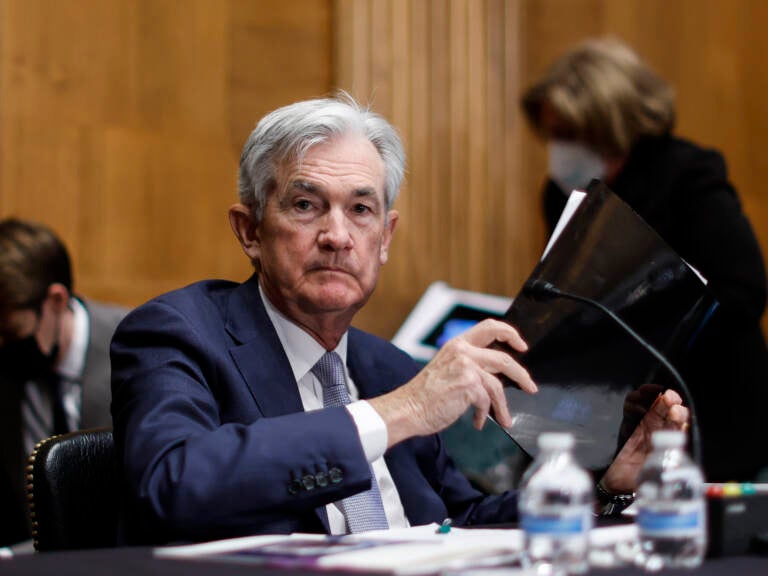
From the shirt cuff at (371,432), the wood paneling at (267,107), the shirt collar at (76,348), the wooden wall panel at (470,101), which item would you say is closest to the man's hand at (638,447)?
the shirt cuff at (371,432)

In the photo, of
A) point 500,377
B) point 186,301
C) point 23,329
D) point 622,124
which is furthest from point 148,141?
point 500,377

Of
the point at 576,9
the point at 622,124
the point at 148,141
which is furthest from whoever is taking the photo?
the point at 576,9

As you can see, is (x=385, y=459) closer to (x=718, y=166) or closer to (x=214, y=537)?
(x=214, y=537)

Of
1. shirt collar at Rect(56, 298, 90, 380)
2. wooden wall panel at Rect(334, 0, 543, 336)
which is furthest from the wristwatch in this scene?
wooden wall panel at Rect(334, 0, 543, 336)

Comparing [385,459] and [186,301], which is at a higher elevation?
[186,301]

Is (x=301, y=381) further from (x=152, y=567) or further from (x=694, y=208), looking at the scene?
(x=694, y=208)

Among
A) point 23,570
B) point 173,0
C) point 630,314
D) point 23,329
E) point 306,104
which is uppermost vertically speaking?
point 173,0

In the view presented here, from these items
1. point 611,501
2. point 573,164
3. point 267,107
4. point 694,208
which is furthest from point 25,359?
point 611,501

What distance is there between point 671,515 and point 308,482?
549mm

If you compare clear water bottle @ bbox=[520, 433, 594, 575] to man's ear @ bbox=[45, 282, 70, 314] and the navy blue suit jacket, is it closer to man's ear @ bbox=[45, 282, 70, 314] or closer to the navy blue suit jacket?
the navy blue suit jacket

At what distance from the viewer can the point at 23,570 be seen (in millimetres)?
1237

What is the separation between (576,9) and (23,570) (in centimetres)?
468

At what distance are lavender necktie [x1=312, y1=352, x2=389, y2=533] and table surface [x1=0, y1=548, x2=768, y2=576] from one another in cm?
58

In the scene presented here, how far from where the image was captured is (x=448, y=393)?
1727mm
